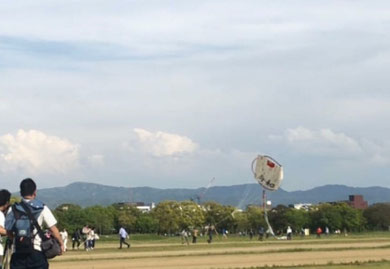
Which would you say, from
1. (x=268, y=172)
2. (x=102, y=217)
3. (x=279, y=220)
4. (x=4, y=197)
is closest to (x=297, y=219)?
(x=279, y=220)

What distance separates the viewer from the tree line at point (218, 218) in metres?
144

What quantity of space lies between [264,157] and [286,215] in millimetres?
84069

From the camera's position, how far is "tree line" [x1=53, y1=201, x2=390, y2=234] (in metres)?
144

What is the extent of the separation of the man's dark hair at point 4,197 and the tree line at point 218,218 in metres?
120

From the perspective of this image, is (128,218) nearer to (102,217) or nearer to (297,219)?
(102,217)

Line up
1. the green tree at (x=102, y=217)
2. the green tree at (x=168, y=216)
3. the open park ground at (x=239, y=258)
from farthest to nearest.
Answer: the green tree at (x=102, y=217)
the green tree at (x=168, y=216)
the open park ground at (x=239, y=258)

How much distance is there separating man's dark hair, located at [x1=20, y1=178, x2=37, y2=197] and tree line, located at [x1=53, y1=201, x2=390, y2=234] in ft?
397

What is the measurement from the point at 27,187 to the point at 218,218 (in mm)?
159877

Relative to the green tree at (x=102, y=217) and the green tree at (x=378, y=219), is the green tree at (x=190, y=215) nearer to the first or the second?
the green tree at (x=102, y=217)

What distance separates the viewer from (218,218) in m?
169

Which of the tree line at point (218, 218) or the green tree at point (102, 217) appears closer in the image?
the tree line at point (218, 218)

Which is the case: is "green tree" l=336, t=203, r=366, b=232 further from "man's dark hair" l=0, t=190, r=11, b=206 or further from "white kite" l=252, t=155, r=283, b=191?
"man's dark hair" l=0, t=190, r=11, b=206

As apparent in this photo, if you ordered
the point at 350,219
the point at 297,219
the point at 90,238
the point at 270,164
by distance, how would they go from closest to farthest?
the point at 90,238
the point at 270,164
the point at 350,219
the point at 297,219

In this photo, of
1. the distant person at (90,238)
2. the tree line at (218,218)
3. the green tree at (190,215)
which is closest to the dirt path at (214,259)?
the distant person at (90,238)
